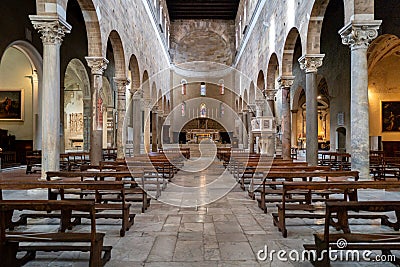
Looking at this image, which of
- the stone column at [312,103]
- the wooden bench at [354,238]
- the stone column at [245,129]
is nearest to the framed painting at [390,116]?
the stone column at [312,103]

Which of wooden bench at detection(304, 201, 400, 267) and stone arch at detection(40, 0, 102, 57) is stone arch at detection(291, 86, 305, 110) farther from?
wooden bench at detection(304, 201, 400, 267)

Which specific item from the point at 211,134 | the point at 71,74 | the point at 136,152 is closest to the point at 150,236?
the point at 136,152

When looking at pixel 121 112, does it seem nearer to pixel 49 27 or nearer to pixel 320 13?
pixel 49 27

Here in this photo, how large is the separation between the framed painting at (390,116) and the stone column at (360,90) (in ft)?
37.0

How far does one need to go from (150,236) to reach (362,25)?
6873 millimetres

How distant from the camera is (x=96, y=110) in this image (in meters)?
11.1

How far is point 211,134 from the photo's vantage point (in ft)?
102

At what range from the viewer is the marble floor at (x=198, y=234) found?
3.72 metres

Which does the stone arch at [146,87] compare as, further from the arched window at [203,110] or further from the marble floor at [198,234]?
the arched window at [203,110]

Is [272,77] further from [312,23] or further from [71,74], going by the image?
[71,74]

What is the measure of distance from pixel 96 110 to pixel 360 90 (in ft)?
25.4

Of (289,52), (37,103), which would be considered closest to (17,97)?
(37,103)

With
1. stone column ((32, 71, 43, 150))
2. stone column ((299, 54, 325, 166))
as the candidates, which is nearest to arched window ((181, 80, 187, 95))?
stone column ((32, 71, 43, 150))

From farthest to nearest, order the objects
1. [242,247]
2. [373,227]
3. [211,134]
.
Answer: [211,134], [373,227], [242,247]
